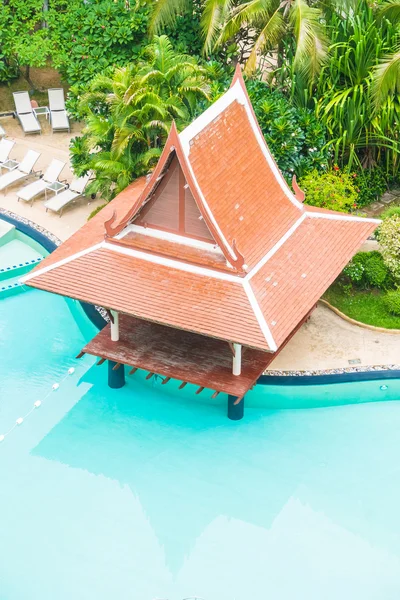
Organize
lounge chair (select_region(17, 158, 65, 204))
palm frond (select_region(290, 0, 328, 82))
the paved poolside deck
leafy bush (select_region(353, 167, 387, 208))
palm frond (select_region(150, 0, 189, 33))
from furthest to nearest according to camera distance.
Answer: palm frond (select_region(150, 0, 189, 33)) < lounge chair (select_region(17, 158, 65, 204)) < leafy bush (select_region(353, 167, 387, 208)) < palm frond (select_region(290, 0, 328, 82)) < the paved poolside deck

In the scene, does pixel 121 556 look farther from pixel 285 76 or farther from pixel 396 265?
pixel 285 76

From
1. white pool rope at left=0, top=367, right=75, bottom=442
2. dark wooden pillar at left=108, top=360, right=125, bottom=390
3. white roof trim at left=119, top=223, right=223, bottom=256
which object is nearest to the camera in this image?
white roof trim at left=119, top=223, right=223, bottom=256

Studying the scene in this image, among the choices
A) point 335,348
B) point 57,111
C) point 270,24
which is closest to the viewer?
point 335,348

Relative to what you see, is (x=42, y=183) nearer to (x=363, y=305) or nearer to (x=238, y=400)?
(x=363, y=305)

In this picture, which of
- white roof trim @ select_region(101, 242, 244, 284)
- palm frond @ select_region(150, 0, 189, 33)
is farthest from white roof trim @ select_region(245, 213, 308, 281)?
palm frond @ select_region(150, 0, 189, 33)

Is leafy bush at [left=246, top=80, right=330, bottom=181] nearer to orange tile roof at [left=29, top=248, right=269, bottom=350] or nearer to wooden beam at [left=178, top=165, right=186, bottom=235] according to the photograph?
wooden beam at [left=178, top=165, right=186, bottom=235]

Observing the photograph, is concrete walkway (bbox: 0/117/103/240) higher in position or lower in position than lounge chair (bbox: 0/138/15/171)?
lower

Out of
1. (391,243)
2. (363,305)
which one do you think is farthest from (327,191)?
(363,305)
